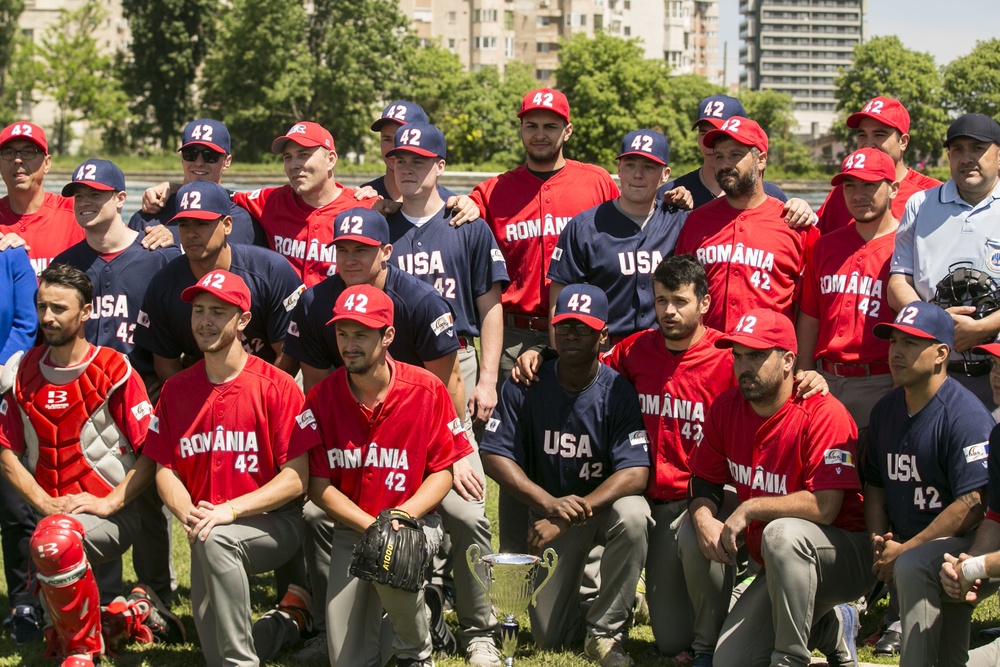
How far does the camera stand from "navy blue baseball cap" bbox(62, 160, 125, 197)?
761cm

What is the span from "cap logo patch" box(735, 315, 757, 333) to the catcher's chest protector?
3599 millimetres

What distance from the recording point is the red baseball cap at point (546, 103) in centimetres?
841

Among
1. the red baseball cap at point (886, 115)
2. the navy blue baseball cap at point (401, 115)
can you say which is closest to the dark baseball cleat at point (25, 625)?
the navy blue baseball cap at point (401, 115)

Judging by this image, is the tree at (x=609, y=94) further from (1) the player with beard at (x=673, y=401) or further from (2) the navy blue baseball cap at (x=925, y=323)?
(2) the navy blue baseball cap at (x=925, y=323)

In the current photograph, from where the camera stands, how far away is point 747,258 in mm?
7527

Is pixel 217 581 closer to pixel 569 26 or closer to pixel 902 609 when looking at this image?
pixel 902 609

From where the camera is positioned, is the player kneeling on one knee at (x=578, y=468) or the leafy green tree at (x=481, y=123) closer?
the player kneeling on one knee at (x=578, y=468)

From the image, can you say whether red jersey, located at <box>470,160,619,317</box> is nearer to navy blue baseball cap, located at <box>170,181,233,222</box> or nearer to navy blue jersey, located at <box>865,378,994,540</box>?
navy blue baseball cap, located at <box>170,181,233,222</box>

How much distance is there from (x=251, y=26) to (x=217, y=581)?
84.0 meters

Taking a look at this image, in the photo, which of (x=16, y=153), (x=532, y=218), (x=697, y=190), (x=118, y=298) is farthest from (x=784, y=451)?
(x=16, y=153)

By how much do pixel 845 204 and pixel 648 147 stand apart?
4.73 ft

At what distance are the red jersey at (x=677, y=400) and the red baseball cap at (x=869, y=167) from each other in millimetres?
1313

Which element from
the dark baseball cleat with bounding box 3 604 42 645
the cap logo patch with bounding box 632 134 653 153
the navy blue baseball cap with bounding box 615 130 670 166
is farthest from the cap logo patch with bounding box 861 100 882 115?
the dark baseball cleat with bounding box 3 604 42 645

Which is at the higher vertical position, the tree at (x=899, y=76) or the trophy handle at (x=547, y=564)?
the tree at (x=899, y=76)
